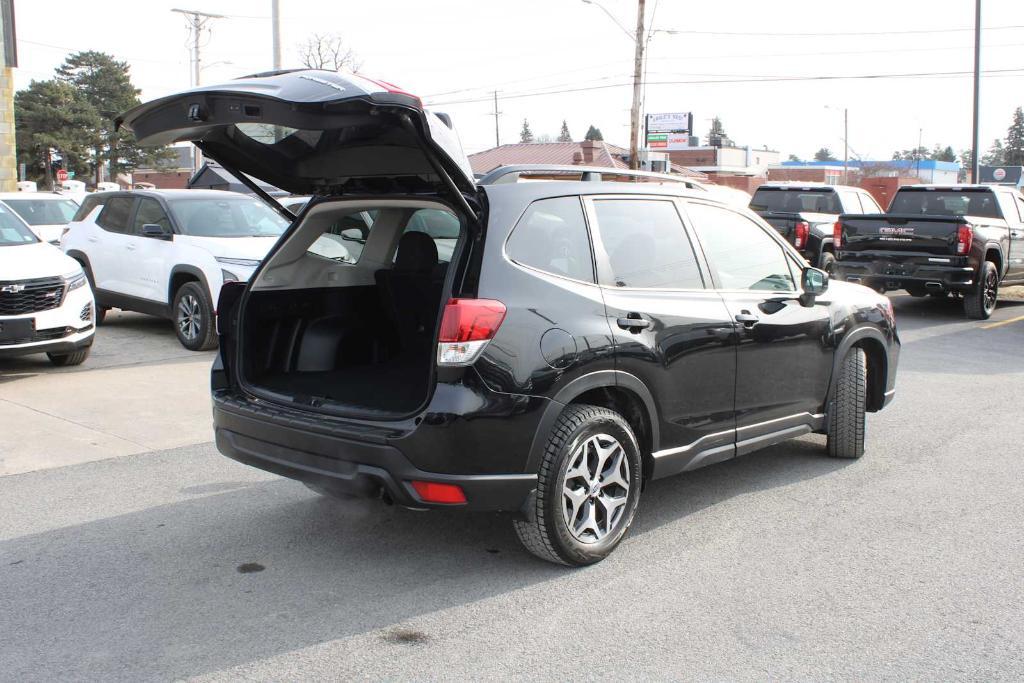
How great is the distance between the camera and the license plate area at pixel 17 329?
28.7ft

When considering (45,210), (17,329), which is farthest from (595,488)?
(45,210)

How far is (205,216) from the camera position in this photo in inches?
461

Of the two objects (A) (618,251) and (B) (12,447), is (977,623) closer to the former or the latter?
(A) (618,251)

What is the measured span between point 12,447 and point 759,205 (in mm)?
14715

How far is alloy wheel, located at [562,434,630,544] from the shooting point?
14.7 ft

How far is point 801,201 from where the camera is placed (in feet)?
61.1

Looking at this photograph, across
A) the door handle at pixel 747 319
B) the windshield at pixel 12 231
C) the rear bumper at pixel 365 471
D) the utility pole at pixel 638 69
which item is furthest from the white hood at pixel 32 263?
the utility pole at pixel 638 69

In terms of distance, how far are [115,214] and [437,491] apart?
32.2 feet

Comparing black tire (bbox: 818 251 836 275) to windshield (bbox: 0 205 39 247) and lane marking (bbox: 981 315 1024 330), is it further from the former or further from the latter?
windshield (bbox: 0 205 39 247)

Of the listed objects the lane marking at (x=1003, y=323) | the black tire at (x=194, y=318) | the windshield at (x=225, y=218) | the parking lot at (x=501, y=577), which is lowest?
the parking lot at (x=501, y=577)

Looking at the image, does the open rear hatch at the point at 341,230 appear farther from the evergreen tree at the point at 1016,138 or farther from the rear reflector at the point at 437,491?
the evergreen tree at the point at 1016,138

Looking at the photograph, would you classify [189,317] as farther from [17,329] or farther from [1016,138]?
[1016,138]

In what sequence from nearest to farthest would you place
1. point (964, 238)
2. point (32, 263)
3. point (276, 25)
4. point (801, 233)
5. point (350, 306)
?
1. point (350, 306)
2. point (32, 263)
3. point (964, 238)
4. point (801, 233)
5. point (276, 25)

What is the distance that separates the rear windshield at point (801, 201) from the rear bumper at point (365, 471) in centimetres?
1517
